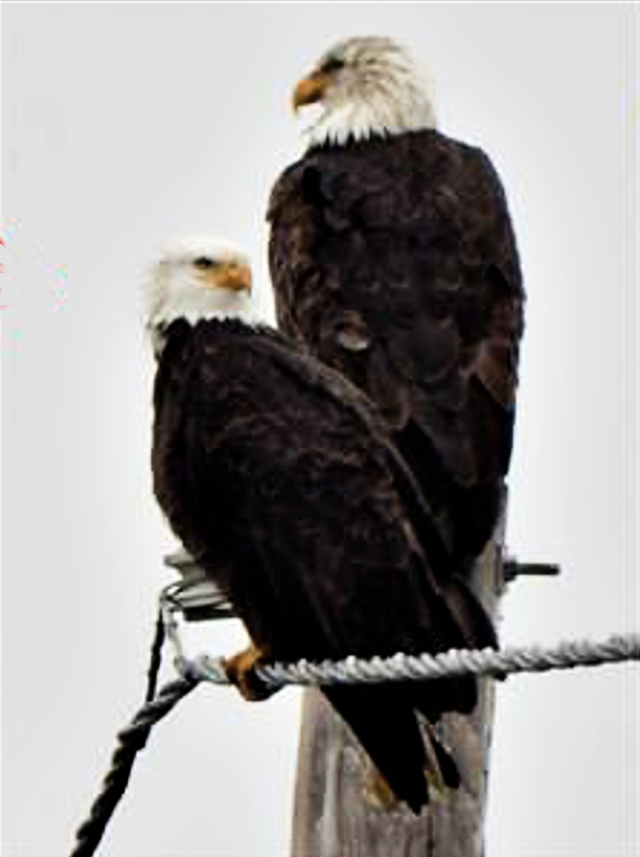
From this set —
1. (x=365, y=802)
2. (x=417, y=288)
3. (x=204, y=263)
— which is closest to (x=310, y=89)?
(x=417, y=288)

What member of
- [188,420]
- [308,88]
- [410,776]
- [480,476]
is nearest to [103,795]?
[410,776]

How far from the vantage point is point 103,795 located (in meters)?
6.13

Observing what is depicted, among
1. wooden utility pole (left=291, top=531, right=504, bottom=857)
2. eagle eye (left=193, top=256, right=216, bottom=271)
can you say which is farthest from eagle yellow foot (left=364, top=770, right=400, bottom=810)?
eagle eye (left=193, top=256, right=216, bottom=271)

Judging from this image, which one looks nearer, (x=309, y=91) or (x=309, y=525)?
(x=309, y=525)

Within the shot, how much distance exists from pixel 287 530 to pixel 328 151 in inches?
107

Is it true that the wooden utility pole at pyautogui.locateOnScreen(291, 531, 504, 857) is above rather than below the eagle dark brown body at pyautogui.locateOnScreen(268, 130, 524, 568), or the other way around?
below

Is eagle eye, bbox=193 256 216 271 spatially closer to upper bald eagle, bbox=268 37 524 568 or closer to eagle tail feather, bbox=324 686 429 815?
upper bald eagle, bbox=268 37 524 568

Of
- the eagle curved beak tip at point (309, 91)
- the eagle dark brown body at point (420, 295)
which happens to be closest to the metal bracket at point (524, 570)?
the eagle dark brown body at point (420, 295)

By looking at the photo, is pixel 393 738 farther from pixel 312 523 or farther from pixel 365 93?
pixel 365 93

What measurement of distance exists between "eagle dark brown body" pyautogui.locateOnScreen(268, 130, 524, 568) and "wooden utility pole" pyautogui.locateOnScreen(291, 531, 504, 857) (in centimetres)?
70

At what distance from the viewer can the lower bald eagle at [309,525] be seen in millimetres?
6277

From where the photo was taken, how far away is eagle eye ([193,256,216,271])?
25.8 ft

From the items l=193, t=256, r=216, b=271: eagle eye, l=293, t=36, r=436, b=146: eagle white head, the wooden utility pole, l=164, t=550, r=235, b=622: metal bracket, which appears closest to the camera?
the wooden utility pole

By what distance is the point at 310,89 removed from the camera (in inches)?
392
